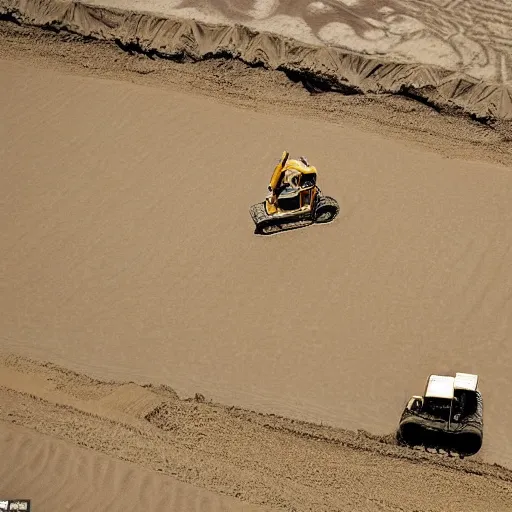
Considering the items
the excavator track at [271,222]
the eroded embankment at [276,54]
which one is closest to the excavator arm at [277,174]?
the excavator track at [271,222]

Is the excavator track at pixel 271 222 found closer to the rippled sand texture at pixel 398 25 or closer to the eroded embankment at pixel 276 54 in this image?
the eroded embankment at pixel 276 54

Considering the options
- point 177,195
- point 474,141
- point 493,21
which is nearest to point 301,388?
point 177,195

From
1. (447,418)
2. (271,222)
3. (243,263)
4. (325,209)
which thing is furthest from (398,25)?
(447,418)

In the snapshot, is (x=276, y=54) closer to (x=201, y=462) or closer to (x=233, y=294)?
(x=233, y=294)

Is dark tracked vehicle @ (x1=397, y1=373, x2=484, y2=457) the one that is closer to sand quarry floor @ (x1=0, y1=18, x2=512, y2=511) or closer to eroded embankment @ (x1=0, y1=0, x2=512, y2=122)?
sand quarry floor @ (x1=0, y1=18, x2=512, y2=511)

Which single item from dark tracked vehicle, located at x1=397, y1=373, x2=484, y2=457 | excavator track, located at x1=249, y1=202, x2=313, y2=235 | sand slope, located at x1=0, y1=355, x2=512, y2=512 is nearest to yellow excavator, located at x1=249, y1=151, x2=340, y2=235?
excavator track, located at x1=249, y1=202, x2=313, y2=235
